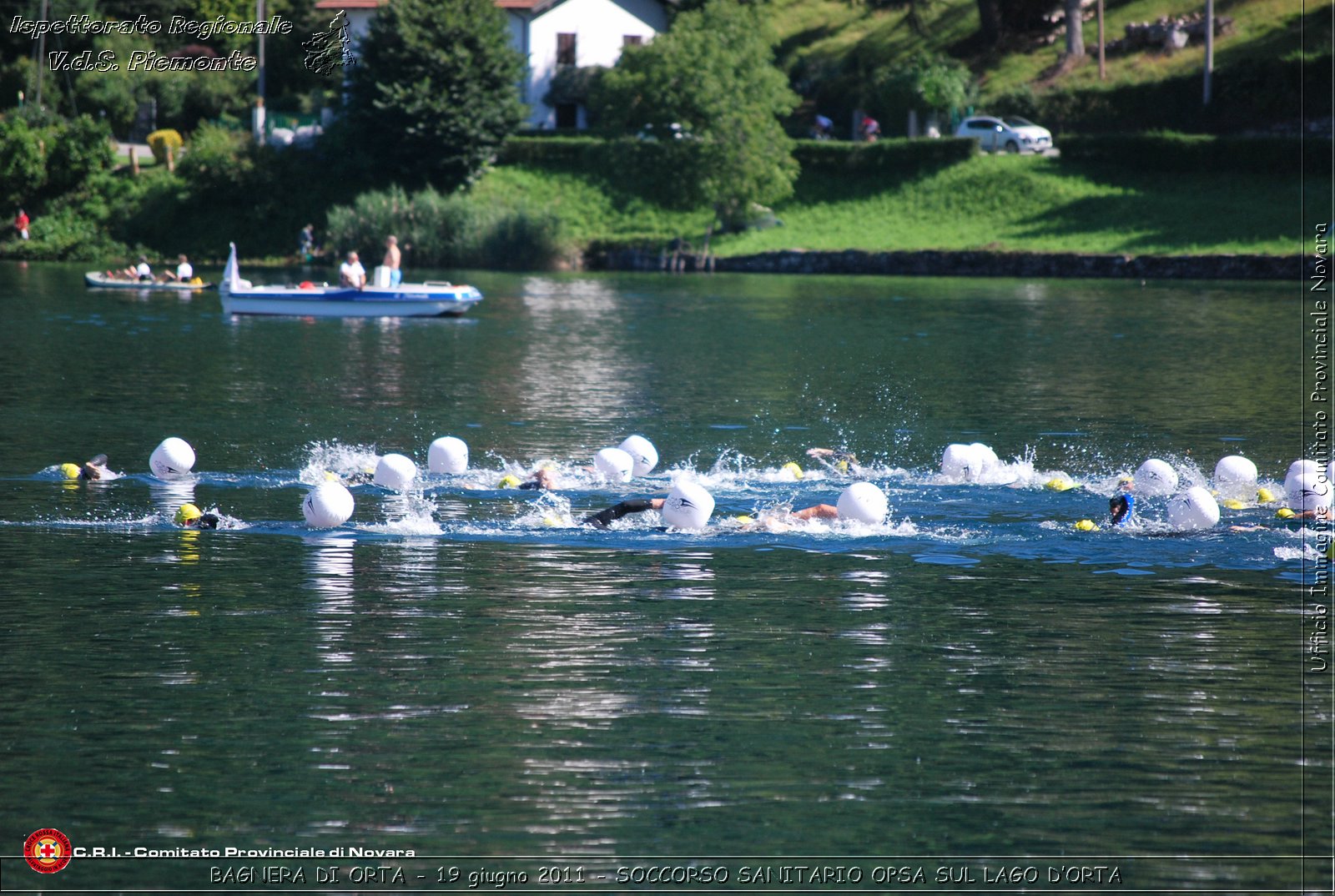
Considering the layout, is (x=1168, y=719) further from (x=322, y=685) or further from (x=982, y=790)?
(x=322, y=685)

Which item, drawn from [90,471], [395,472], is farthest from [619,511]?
[90,471]

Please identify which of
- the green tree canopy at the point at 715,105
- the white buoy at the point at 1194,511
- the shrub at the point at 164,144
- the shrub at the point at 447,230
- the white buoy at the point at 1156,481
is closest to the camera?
the white buoy at the point at 1194,511

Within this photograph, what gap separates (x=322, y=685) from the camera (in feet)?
43.0

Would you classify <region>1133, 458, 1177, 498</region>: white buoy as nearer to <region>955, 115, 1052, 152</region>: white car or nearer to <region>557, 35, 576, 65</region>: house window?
<region>955, 115, 1052, 152</region>: white car

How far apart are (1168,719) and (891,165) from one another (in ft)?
229

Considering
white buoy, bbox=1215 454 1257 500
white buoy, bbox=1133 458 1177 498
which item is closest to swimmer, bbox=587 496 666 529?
white buoy, bbox=1133 458 1177 498

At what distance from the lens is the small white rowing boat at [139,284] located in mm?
58969

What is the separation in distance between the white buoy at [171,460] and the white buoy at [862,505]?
9.81 metres

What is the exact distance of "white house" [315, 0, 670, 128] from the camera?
90312mm

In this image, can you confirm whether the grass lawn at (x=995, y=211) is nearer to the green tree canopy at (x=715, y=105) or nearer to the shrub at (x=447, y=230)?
the shrub at (x=447, y=230)

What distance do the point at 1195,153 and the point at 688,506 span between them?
62.1 metres

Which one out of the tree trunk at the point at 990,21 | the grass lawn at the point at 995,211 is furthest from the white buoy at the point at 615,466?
the tree trunk at the point at 990,21

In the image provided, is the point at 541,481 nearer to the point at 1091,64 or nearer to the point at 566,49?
the point at 1091,64

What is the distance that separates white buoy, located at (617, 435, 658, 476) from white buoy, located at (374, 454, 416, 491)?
3.25 metres
